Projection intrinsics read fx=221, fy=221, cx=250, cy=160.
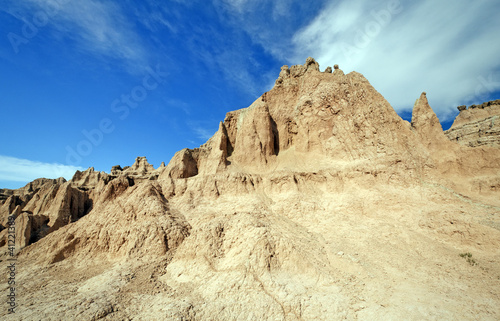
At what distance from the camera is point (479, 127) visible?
25906 millimetres

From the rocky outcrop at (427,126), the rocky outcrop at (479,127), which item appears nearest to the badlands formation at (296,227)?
the rocky outcrop at (427,126)

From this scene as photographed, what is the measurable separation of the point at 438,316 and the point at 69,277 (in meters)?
21.2

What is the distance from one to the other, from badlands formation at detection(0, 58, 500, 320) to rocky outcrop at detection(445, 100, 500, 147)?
23 centimetres

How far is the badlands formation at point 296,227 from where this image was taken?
11117 mm

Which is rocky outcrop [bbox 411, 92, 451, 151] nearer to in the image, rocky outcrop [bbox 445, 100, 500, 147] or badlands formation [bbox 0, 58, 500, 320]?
badlands formation [bbox 0, 58, 500, 320]

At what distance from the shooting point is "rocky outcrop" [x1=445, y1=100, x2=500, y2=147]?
22.1 m

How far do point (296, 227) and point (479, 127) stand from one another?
26019mm

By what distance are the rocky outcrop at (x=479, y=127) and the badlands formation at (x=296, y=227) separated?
0.23 m

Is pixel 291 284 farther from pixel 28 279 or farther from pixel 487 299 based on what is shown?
pixel 28 279

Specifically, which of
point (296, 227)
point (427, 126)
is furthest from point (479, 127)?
point (296, 227)

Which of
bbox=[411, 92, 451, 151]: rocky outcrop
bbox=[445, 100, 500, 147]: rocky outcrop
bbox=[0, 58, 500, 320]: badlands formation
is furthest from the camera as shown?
bbox=[445, 100, 500, 147]: rocky outcrop

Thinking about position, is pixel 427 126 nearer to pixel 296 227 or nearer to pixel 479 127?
pixel 479 127

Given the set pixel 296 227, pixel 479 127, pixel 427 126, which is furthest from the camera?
pixel 479 127

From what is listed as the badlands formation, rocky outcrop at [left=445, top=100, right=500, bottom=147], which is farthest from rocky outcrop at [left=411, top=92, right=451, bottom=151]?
rocky outcrop at [left=445, top=100, right=500, bottom=147]
